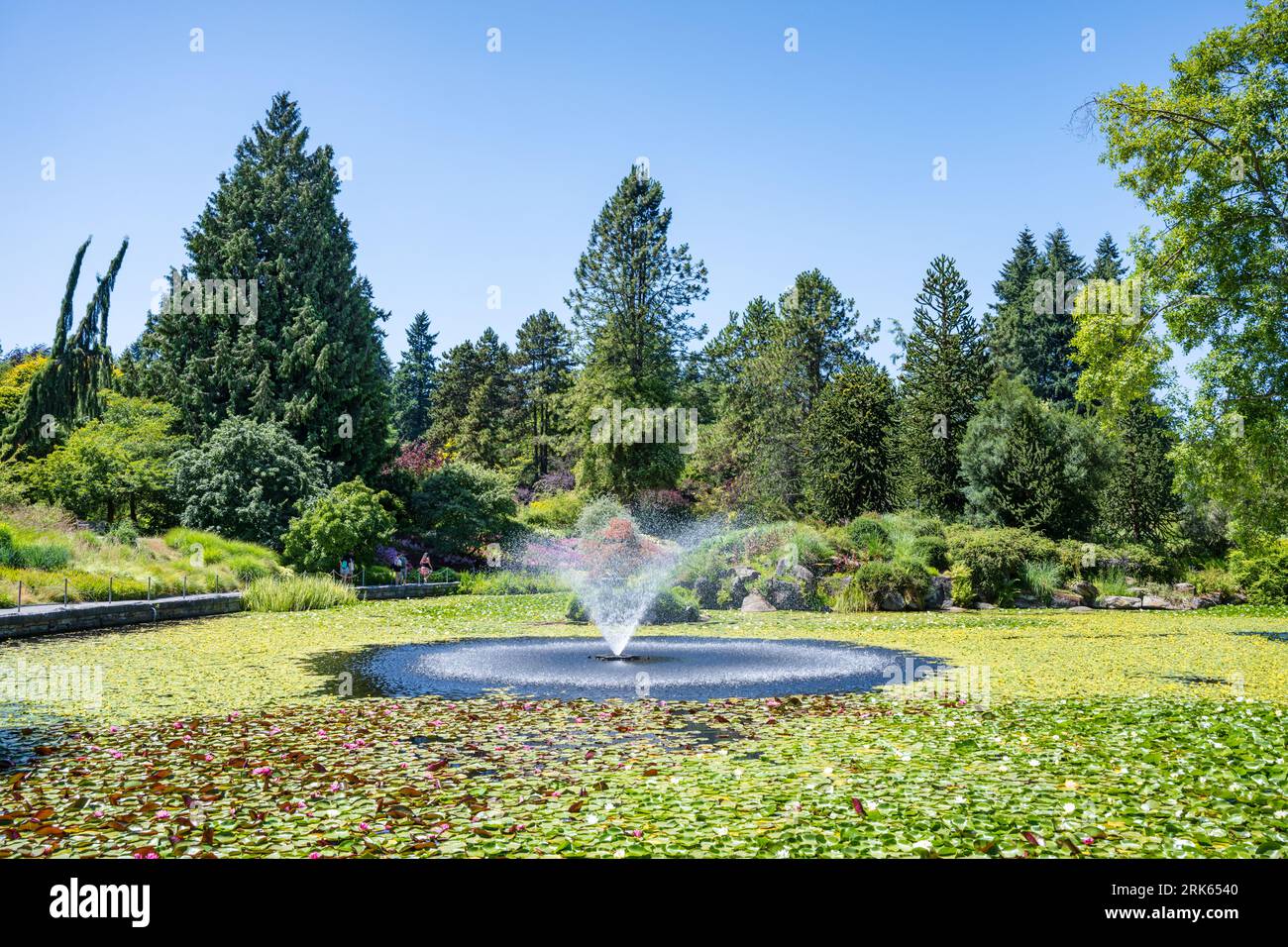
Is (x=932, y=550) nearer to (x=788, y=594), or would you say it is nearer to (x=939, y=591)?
(x=939, y=591)

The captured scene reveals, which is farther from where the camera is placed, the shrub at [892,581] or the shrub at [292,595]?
the shrub at [892,581]

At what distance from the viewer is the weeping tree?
25.5 metres

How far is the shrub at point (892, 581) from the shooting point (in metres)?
19.8

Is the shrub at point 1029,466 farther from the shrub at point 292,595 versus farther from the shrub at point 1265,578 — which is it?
the shrub at point 292,595

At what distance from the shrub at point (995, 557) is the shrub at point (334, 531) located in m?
14.4

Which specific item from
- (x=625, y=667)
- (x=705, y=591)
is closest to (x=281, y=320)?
(x=705, y=591)

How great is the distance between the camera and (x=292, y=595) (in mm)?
18938

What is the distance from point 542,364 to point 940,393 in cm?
3041

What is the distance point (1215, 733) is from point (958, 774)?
2731mm

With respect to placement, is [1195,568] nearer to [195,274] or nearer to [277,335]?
[277,335]

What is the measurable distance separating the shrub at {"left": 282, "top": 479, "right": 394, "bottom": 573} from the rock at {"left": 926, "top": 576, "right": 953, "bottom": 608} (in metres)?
13.6

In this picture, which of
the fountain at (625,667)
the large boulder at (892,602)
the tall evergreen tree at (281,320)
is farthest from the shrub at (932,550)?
the tall evergreen tree at (281,320)
